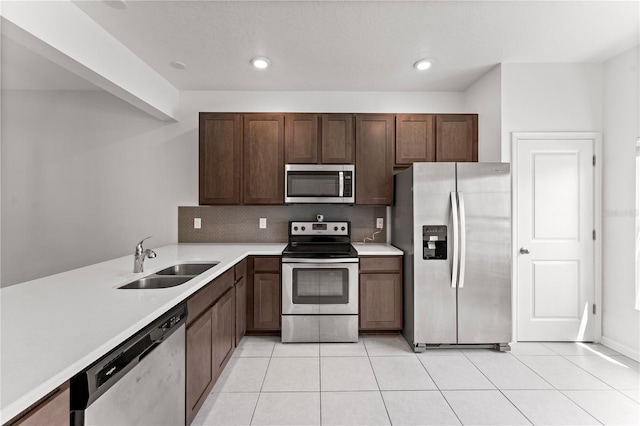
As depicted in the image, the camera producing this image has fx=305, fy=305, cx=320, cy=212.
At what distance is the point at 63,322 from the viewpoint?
1.13 meters

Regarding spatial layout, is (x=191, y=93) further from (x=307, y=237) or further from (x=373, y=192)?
(x=373, y=192)

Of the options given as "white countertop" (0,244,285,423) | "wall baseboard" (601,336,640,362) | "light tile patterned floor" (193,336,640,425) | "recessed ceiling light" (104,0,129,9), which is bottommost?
"light tile patterned floor" (193,336,640,425)

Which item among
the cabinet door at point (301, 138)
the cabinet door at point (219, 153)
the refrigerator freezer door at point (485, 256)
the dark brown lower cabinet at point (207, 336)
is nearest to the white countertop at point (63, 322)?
the dark brown lower cabinet at point (207, 336)

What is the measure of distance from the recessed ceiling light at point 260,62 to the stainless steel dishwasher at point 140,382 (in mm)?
2323

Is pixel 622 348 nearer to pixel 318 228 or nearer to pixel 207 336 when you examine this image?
pixel 318 228

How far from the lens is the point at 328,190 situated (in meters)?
3.30

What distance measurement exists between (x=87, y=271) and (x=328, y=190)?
2.17 meters

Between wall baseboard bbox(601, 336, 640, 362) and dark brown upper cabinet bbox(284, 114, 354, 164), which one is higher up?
dark brown upper cabinet bbox(284, 114, 354, 164)

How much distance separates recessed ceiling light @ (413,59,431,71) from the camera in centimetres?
293

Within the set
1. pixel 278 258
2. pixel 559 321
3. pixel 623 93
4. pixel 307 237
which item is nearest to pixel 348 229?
pixel 307 237

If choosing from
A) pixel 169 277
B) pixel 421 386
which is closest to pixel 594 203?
pixel 421 386

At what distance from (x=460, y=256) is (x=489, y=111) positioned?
1593 mm

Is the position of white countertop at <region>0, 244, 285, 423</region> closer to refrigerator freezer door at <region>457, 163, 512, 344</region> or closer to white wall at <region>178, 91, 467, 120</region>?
refrigerator freezer door at <region>457, 163, 512, 344</region>

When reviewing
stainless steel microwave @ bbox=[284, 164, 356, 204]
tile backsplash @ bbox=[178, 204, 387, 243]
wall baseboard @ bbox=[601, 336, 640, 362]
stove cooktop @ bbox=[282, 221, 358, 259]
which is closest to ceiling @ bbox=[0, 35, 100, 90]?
tile backsplash @ bbox=[178, 204, 387, 243]
